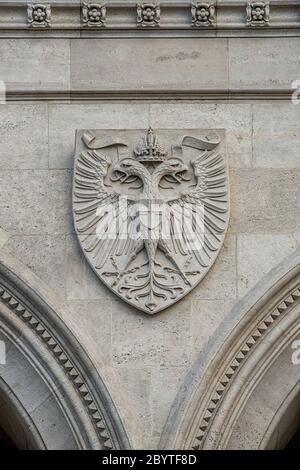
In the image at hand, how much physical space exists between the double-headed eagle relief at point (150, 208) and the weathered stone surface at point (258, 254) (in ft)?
0.76

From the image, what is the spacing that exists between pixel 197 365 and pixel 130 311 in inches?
28.5

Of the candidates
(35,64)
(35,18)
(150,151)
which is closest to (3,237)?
(150,151)

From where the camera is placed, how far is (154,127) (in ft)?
68.1

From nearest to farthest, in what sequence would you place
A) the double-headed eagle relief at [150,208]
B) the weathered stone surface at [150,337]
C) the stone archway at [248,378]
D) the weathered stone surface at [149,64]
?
the stone archway at [248,378] → the weathered stone surface at [150,337] → the double-headed eagle relief at [150,208] → the weathered stone surface at [149,64]

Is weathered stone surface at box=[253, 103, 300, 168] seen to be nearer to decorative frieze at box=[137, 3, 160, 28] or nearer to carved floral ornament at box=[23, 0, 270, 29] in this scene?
carved floral ornament at box=[23, 0, 270, 29]

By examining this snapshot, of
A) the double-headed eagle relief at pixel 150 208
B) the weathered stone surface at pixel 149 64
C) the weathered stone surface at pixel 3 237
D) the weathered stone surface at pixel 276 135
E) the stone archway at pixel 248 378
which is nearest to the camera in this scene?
the stone archway at pixel 248 378

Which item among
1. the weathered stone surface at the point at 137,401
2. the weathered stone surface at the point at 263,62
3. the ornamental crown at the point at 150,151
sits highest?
the weathered stone surface at the point at 263,62

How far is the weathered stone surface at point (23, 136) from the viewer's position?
20.7 meters

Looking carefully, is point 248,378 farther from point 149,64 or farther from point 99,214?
point 149,64

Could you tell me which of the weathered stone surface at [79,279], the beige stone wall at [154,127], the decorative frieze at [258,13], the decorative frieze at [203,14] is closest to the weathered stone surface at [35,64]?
the beige stone wall at [154,127]

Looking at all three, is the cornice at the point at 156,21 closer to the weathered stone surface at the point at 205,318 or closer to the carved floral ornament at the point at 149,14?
the carved floral ornament at the point at 149,14

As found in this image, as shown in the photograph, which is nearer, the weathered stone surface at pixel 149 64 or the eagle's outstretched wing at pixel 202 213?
the eagle's outstretched wing at pixel 202 213

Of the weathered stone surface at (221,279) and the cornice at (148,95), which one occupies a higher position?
the cornice at (148,95)
